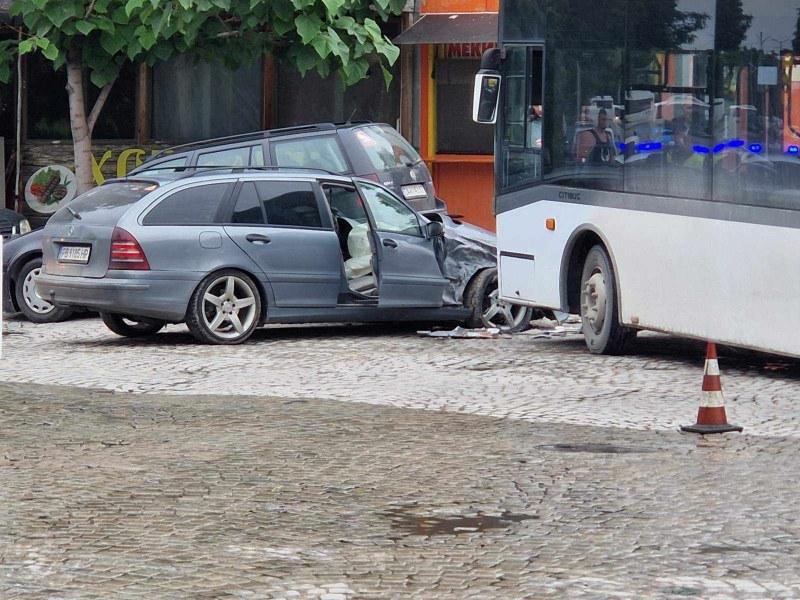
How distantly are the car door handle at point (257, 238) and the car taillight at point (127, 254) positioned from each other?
100cm

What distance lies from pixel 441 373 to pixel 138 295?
3.17 m

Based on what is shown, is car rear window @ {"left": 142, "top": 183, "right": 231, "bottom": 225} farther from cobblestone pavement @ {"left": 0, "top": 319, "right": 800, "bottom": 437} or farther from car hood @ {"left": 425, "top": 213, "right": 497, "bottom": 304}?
car hood @ {"left": 425, "top": 213, "right": 497, "bottom": 304}

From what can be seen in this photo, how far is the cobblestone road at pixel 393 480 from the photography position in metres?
6.17

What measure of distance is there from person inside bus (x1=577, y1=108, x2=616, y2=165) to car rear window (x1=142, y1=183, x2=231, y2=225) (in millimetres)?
3395

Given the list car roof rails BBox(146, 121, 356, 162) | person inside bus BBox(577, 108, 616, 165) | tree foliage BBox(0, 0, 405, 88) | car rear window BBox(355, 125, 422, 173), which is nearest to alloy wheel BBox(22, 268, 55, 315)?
car roof rails BBox(146, 121, 356, 162)

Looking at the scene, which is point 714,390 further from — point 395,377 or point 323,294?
point 323,294

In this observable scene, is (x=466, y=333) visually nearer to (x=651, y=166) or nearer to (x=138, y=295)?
(x=138, y=295)

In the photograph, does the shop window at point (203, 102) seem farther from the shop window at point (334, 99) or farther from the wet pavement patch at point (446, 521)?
the wet pavement patch at point (446, 521)

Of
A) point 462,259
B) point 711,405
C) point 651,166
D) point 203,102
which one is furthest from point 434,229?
point 203,102

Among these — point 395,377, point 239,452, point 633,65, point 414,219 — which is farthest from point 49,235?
point 239,452

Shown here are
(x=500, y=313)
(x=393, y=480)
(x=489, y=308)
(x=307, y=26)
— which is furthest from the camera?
(x=307, y=26)

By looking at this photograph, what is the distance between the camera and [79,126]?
76.6ft

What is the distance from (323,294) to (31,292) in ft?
12.1

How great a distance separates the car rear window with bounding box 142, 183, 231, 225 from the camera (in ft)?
50.6
